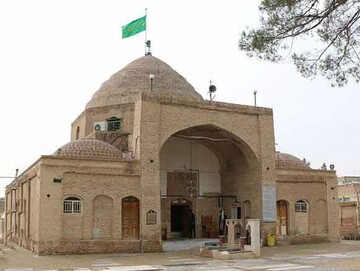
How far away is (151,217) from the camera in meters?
25.1

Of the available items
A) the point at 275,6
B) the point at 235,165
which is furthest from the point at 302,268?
the point at 235,165

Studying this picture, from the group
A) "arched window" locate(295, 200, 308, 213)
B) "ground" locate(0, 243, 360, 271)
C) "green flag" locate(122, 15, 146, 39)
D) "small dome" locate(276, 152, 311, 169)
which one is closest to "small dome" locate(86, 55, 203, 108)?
"green flag" locate(122, 15, 146, 39)

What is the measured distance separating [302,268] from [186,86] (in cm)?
1929

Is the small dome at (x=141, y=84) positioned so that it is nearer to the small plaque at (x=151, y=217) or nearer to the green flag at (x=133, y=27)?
the green flag at (x=133, y=27)

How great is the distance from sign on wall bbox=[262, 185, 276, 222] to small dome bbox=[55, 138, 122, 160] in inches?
321

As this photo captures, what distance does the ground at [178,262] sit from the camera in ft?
61.9

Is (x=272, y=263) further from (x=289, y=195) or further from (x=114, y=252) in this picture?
(x=289, y=195)

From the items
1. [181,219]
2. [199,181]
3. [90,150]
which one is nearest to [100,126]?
[90,150]

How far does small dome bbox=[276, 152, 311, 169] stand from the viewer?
102ft

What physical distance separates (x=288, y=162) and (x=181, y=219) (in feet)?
24.4

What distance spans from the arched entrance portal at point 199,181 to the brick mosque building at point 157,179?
61 millimetres

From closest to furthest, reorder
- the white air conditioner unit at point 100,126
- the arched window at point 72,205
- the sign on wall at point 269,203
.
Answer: the arched window at point 72,205 → the sign on wall at point 269,203 → the white air conditioner unit at point 100,126

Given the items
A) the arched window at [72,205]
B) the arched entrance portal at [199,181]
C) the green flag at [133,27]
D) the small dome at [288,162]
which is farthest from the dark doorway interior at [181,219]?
the green flag at [133,27]

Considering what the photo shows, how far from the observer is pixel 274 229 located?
28625 millimetres
